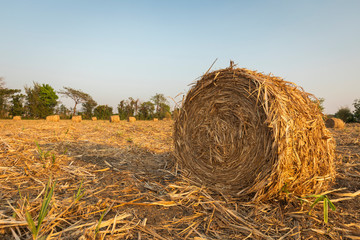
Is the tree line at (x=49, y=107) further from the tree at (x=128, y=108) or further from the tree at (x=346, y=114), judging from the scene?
the tree at (x=346, y=114)

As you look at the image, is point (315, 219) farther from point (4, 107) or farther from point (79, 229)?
point (4, 107)

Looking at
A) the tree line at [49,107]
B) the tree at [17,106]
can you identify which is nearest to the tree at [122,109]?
the tree line at [49,107]

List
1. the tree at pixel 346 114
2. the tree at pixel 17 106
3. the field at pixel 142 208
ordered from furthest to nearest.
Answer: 1. the tree at pixel 17 106
2. the tree at pixel 346 114
3. the field at pixel 142 208

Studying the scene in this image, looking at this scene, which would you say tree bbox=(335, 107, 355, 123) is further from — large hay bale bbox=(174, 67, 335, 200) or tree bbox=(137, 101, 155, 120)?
tree bbox=(137, 101, 155, 120)

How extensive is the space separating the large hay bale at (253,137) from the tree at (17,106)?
3282 cm

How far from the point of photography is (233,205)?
2879mm

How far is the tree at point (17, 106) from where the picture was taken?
28062 mm

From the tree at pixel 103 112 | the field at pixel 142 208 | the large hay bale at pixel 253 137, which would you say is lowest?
the field at pixel 142 208

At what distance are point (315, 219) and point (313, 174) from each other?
72 centimetres

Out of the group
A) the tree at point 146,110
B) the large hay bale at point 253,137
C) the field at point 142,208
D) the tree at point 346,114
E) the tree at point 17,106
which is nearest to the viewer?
the field at point 142,208

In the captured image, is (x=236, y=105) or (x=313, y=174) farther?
(x=236, y=105)

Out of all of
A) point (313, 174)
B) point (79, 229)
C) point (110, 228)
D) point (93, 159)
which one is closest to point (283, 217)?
point (313, 174)

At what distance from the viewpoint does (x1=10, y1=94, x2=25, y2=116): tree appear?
92.1 feet

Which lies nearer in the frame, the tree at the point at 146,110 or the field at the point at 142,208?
the field at the point at 142,208
